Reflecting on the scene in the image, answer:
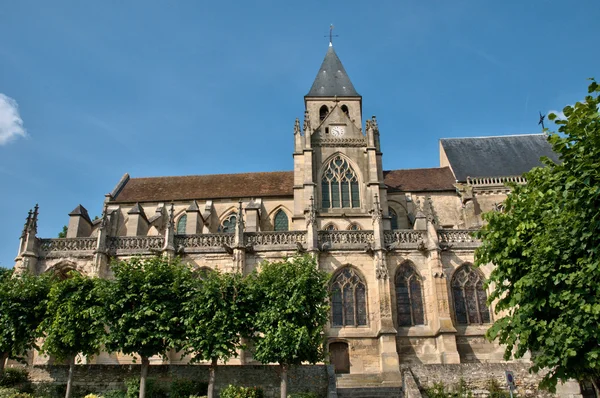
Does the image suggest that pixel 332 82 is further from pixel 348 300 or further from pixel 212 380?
pixel 212 380

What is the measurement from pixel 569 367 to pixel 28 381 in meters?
16.9

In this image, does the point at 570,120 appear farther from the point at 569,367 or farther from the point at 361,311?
the point at 361,311

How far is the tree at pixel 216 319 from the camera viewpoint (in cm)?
1608

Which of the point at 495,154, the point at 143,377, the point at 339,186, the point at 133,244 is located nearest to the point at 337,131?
the point at 339,186

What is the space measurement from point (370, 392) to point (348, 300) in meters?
5.61

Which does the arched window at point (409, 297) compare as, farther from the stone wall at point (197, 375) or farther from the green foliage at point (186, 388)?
the green foliage at point (186, 388)

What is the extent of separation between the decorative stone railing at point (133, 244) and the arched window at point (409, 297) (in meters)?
11.1

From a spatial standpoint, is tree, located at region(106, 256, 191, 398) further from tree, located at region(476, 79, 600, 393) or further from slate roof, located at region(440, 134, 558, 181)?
slate roof, located at region(440, 134, 558, 181)

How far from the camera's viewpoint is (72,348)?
1730 cm

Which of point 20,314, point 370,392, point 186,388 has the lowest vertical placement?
point 370,392

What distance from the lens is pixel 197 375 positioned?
17.2 metres

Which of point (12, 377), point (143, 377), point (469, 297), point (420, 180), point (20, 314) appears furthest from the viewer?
point (420, 180)

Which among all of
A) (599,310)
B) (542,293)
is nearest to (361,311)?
(542,293)

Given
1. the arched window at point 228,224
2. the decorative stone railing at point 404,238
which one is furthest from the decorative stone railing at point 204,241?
the arched window at point 228,224
